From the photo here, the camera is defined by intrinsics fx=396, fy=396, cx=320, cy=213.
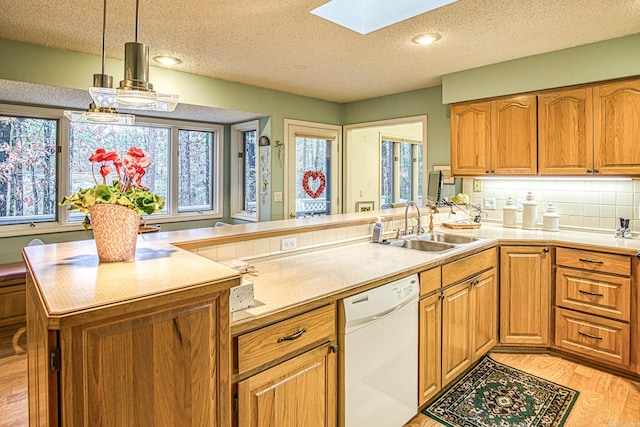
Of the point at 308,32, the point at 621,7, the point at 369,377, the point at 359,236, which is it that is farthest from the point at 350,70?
the point at 369,377

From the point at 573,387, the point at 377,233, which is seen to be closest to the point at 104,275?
the point at 377,233

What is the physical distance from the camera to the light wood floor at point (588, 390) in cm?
221

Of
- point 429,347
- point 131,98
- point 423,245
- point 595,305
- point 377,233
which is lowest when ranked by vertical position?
point 429,347

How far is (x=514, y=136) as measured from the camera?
3.38m

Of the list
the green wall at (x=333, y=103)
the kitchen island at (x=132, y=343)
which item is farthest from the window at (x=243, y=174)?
the kitchen island at (x=132, y=343)

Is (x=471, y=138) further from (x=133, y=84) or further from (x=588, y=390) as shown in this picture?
(x=133, y=84)

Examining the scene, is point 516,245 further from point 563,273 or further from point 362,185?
point 362,185

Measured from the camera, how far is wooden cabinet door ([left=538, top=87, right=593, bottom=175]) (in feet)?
9.87

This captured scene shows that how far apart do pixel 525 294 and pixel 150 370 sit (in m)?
2.78

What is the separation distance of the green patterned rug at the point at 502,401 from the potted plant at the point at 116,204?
1906 mm

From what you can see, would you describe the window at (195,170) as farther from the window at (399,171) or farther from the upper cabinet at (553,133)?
the upper cabinet at (553,133)

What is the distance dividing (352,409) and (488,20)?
7.95 feet

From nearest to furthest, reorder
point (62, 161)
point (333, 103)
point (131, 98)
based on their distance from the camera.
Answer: point (131, 98) < point (62, 161) < point (333, 103)

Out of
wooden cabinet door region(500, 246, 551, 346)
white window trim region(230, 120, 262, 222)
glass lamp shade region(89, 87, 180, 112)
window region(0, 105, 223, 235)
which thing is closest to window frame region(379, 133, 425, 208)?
white window trim region(230, 120, 262, 222)
